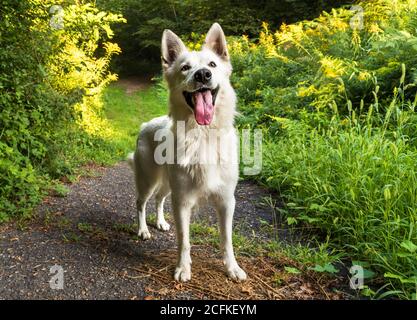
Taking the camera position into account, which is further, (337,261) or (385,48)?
(385,48)

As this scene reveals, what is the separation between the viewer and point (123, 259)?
10.2 feet

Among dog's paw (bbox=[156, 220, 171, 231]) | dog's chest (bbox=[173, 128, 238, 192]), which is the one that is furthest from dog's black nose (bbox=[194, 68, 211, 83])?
dog's paw (bbox=[156, 220, 171, 231])

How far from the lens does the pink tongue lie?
2.74 m

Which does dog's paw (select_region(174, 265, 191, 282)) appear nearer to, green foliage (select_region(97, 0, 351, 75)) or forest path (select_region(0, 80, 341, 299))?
forest path (select_region(0, 80, 341, 299))

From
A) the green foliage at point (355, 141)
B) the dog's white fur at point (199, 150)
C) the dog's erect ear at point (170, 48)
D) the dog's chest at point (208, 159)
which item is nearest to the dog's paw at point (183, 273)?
the dog's white fur at point (199, 150)

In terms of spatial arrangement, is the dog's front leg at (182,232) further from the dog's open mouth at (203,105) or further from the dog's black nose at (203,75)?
the dog's black nose at (203,75)

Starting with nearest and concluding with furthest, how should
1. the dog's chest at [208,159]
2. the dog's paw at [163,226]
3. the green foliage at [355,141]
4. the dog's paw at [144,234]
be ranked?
the dog's chest at [208,159] < the green foliage at [355,141] < the dog's paw at [144,234] < the dog's paw at [163,226]

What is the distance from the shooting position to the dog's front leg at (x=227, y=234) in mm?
2895

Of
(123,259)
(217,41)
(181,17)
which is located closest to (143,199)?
(123,259)

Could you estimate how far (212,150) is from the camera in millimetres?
2857

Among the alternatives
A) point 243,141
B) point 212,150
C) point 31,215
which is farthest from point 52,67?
point 212,150

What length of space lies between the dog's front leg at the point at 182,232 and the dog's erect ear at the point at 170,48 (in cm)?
112

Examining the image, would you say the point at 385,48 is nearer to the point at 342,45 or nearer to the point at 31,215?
the point at 342,45

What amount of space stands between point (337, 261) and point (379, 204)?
624 millimetres
